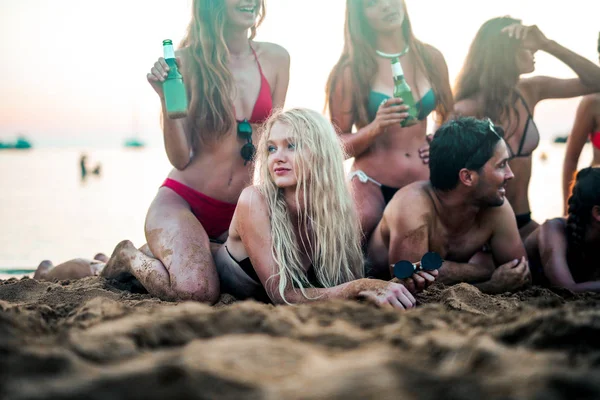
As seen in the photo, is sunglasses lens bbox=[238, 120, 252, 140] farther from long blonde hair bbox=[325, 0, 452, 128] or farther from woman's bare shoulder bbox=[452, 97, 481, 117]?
woman's bare shoulder bbox=[452, 97, 481, 117]

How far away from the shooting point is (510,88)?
455 cm

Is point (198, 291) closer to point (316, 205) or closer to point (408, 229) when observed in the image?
point (316, 205)

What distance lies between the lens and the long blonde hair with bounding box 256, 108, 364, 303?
3.20 metres

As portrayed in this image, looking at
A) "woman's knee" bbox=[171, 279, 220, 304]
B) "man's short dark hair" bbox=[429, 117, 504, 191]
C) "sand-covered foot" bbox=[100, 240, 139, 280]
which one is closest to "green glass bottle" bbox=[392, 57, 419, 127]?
"man's short dark hair" bbox=[429, 117, 504, 191]

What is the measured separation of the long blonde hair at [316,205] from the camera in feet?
10.5

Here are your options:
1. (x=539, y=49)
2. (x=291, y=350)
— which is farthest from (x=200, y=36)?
(x=291, y=350)

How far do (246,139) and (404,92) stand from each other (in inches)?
44.9

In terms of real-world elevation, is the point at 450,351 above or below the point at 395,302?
above

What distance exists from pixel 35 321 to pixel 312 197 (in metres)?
1.67

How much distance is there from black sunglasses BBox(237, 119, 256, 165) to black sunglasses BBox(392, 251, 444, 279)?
1363 mm

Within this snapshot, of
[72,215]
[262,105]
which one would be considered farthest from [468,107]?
[72,215]

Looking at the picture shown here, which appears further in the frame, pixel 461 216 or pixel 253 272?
pixel 461 216

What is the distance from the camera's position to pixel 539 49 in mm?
4719

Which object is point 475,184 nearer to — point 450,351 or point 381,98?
point 381,98
